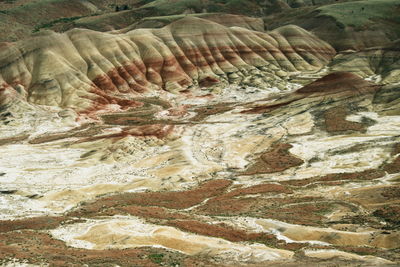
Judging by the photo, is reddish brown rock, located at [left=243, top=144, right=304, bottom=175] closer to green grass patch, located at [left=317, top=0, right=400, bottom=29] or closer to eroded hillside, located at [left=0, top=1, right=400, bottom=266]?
eroded hillside, located at [left=0, top=1, right=400, bottom=266]

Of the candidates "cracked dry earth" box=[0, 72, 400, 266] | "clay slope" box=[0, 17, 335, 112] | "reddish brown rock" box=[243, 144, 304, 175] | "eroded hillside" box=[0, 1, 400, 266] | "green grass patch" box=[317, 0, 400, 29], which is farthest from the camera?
"green grass patch" box=[317, 0, 400, 29]

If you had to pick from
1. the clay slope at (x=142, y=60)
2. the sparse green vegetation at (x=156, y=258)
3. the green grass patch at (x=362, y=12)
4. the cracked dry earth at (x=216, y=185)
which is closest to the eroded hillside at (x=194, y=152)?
the sparse green vegetation at (x=156, y=258)

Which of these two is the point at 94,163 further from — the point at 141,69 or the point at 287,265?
the point at 141,69

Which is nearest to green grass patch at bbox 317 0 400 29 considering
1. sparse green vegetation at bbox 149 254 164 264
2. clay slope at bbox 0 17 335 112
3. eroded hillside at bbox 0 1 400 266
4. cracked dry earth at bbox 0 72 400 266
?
clay slope at bbox 0 17 335 112

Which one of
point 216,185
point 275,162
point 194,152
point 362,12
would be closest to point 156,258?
point 216,185

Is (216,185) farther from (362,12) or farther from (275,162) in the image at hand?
(362,12)

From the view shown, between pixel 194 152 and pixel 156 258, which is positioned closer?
pixel 156 258
